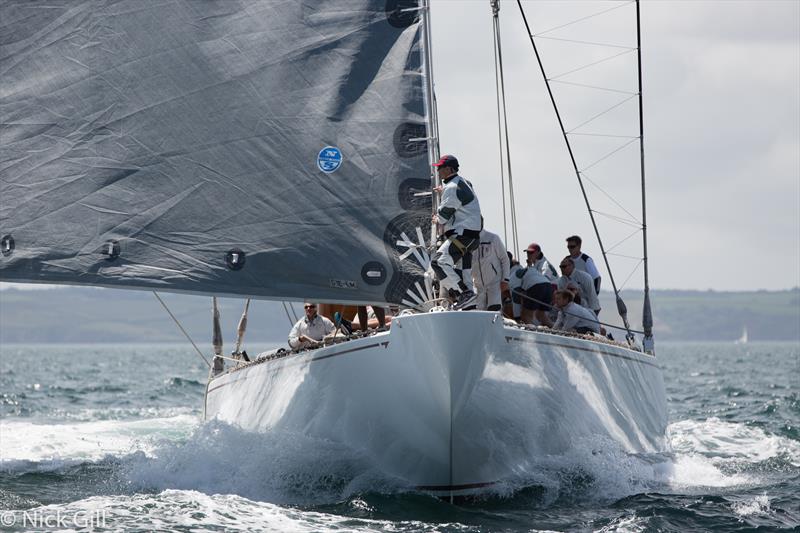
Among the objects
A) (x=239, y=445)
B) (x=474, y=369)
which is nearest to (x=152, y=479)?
(x=239, y=445)

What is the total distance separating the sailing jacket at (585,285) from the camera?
12.0 metres

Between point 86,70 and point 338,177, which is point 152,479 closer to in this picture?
point 338,177

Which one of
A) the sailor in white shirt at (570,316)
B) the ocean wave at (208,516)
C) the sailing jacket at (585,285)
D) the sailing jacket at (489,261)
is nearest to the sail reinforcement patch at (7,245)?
the ocean wave at (208,516)

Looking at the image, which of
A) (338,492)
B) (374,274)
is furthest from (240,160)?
(338,492)

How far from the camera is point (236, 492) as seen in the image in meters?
9.62

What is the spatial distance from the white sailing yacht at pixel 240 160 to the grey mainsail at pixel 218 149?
13mm

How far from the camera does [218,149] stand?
1059cm

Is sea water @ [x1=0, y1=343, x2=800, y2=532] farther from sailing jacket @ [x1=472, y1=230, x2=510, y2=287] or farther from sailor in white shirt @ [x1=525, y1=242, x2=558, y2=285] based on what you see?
sailor in white shirt @ [x1=525, y1=242, x2=558, y2=285]

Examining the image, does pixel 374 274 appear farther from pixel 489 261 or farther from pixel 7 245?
pixel 7 245

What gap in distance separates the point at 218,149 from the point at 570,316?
141 inches

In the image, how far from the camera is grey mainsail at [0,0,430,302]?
1032 cm

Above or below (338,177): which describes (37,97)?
above

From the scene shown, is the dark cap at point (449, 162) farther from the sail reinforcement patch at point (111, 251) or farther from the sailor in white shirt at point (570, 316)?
the sail reinforcement patch at point (111, 251)

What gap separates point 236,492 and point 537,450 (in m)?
2.45
